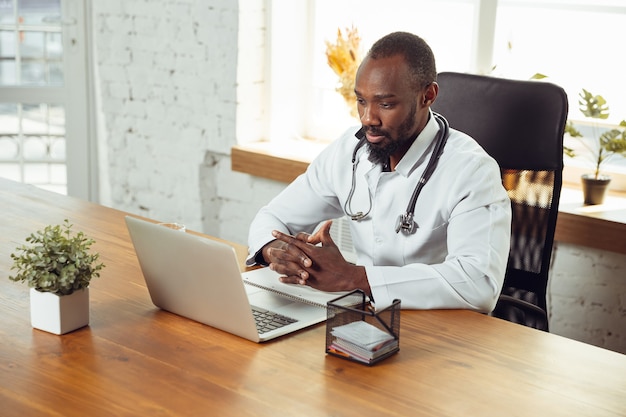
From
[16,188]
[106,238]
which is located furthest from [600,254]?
[16,188]

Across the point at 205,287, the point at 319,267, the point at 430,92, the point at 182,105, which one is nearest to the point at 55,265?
the point at 205,287

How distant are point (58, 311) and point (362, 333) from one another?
1.83 ft

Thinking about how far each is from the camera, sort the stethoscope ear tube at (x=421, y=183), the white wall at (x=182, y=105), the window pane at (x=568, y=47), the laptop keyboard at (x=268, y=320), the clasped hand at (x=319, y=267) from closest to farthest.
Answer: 1. the laptop keyboard at (x=268, y=320)
2. the clasped hand at (x=319, y=267)
3. the stethoscope ear tube at (x=421, y=183)
4. the window pane at (x=568, y=47)
5. the white wall at (x=182, y=105)

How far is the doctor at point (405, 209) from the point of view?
1.77 m

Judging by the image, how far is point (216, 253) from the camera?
1.53 m

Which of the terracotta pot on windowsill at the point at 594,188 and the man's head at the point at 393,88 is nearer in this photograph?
the man's head at the point at 393,88

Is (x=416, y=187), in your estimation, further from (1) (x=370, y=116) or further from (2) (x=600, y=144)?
(2) (x=600, y=144)

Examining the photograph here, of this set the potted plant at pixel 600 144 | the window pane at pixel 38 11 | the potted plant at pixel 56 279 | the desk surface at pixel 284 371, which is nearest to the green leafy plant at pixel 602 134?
the potted plant at pixel 600 144

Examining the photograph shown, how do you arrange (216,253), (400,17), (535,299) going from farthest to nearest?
(400,17), (535,299), (216,253)

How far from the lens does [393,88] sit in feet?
6.44

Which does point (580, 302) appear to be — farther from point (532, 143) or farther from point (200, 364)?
point (200, 364)

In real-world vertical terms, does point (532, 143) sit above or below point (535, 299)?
above

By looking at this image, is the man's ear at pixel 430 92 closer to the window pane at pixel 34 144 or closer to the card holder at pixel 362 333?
the card holder at pixel 362 333

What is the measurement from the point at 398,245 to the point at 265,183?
5.06ft
